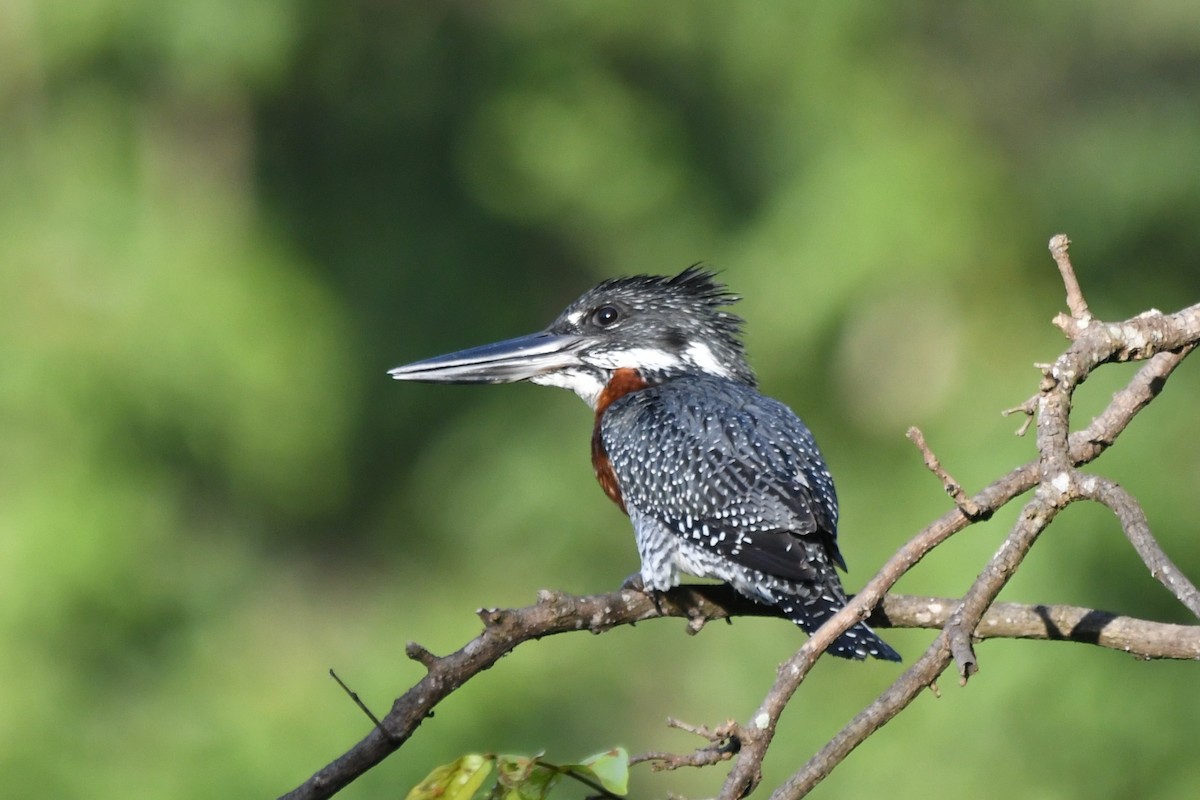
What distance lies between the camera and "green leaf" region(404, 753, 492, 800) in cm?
166

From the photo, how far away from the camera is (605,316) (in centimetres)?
349

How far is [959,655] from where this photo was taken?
152 centimetres

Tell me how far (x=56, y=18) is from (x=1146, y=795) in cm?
447

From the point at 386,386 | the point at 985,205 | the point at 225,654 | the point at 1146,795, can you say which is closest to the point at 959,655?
the point at 1146,795

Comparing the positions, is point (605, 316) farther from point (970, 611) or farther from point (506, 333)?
point (506, 333)

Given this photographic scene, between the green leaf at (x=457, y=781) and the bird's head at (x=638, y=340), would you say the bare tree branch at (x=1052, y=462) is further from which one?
the bird's head at (x=638, y=340)

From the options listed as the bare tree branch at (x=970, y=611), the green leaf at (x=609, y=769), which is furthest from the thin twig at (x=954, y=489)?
the green leaf at (x=609, y=769)

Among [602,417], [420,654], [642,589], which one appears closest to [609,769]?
[420,654]

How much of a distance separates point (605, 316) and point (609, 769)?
194 centimetres

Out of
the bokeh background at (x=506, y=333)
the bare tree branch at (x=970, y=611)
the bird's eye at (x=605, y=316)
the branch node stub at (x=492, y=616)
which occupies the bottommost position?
the bare tree branch at (x=970, y=611)

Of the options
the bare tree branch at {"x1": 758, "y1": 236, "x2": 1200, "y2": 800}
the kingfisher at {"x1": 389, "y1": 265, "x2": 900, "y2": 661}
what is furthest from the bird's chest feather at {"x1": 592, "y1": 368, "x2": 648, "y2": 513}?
the bare tree branch at {"x1": 758, "y1": 236, "x2": 1200, "y2": 800}

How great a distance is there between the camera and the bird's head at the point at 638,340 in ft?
11.3

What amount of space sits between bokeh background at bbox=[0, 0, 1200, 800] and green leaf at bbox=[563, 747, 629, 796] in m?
2.73

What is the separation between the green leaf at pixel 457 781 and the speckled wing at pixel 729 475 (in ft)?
3.45
